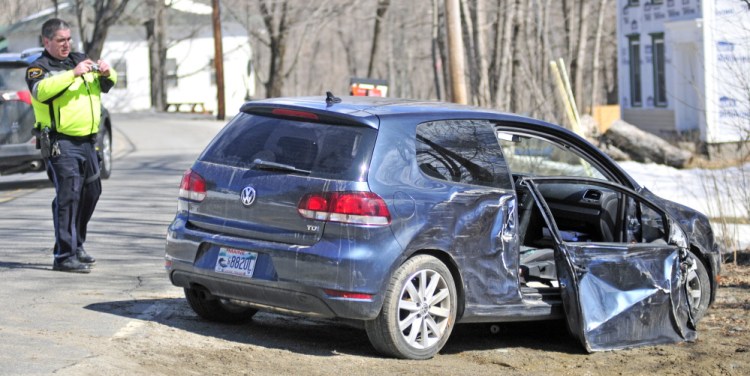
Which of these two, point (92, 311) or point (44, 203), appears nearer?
point (92, 311)

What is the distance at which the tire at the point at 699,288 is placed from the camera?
831cm

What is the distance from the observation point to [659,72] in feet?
111

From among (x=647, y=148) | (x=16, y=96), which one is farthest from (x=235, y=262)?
(x=647, y=148)

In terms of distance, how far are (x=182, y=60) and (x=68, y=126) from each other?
53978mm

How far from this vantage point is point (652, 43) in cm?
3406

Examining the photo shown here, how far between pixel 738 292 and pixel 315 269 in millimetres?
4779

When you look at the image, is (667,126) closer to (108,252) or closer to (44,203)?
(44,203)

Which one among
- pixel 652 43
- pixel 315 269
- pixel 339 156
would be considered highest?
pixel 652 43

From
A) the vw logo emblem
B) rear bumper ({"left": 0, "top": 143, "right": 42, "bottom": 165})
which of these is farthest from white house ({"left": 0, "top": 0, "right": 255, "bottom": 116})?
the vw logo emblem

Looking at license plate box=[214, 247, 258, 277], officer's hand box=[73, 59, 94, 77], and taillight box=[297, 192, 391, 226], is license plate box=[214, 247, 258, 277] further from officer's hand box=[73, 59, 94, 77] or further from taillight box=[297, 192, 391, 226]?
officer's hand box=[73, 59, 94, 77]

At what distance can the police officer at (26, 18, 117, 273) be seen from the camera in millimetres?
8789

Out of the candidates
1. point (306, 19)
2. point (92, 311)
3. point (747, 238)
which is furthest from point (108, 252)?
point (306, 19)

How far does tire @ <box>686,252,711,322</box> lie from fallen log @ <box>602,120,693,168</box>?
67.6ft

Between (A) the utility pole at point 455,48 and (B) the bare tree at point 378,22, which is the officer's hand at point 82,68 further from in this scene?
(B) the bare tree at point 378,22
